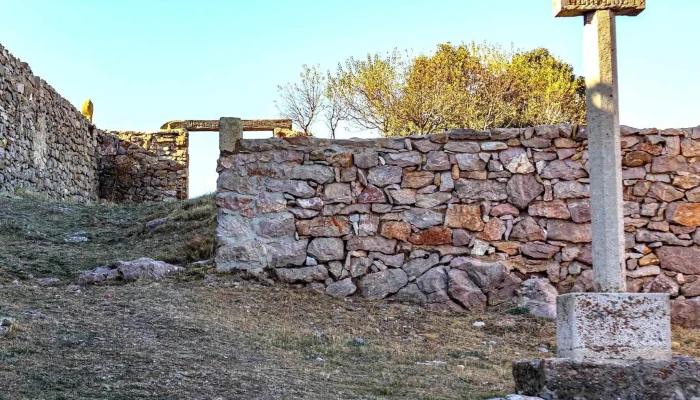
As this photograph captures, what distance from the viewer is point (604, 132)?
5.21m

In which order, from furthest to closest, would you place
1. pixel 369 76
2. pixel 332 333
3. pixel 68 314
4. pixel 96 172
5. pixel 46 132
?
pixel 369 76, pixel 96 172, pixel 46 132, pixel 332 333, pixel 68 314

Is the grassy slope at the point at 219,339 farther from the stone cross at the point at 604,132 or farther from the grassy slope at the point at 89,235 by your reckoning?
the stone cross at the point at 604,132

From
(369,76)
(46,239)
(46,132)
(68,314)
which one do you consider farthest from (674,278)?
(369,76)

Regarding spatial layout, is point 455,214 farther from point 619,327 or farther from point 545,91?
point 545,91

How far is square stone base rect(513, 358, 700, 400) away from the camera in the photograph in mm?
4484

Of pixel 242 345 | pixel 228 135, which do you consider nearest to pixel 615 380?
pixel 242 345

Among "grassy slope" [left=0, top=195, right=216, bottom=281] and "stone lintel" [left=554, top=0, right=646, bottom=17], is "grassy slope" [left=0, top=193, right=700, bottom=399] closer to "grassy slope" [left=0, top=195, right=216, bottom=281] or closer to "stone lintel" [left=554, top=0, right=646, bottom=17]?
"grassy slope" [left=0, top=195, right=216, bottom=281]

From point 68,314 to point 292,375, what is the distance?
2.29 meters

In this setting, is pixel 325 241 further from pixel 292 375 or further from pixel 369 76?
pixel 369 76

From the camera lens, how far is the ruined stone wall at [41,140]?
12.7m

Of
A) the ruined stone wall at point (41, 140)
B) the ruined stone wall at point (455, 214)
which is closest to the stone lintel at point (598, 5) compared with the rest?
the ruined stone wall at point (455, 214)

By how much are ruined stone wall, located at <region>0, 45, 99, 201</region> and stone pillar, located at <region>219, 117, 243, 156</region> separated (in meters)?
5.70

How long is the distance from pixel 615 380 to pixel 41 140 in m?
12.3

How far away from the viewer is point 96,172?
685 inches
